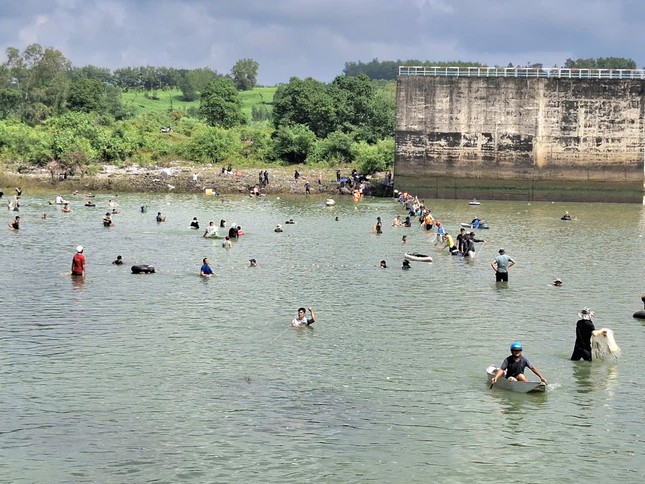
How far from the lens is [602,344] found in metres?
25.8

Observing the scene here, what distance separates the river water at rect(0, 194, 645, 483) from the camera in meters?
18.8

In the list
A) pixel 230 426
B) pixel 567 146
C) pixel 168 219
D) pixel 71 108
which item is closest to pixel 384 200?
pixel 567 146

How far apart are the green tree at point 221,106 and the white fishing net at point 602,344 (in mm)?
88318

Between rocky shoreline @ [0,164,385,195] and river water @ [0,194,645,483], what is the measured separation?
107 ft

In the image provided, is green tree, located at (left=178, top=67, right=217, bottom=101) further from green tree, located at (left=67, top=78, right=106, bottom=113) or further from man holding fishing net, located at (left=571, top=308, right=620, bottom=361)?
man holding fishing net, located at (left=571, top=308, right=620, bottom=361)

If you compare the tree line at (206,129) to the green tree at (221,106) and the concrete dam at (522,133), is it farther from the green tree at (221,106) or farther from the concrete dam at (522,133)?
the concrete dam at (522,133)

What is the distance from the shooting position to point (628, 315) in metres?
32.3

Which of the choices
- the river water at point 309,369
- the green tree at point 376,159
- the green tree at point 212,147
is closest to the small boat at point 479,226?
the river water at point 309,369

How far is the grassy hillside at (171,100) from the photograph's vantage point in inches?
6209

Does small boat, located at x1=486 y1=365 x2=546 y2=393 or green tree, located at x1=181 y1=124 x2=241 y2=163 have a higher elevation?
green tree, located at x1=181 y1=124 x2=241 y2=163

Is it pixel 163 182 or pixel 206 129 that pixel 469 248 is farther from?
pixel 206 129

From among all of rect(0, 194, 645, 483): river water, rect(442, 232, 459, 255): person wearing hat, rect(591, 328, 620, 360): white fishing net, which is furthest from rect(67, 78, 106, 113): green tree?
rect(591, 328, 620, 360): white fishing net

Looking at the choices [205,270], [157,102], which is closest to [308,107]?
[205,270]

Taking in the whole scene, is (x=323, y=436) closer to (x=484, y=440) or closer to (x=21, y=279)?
(x=484, y=440)
